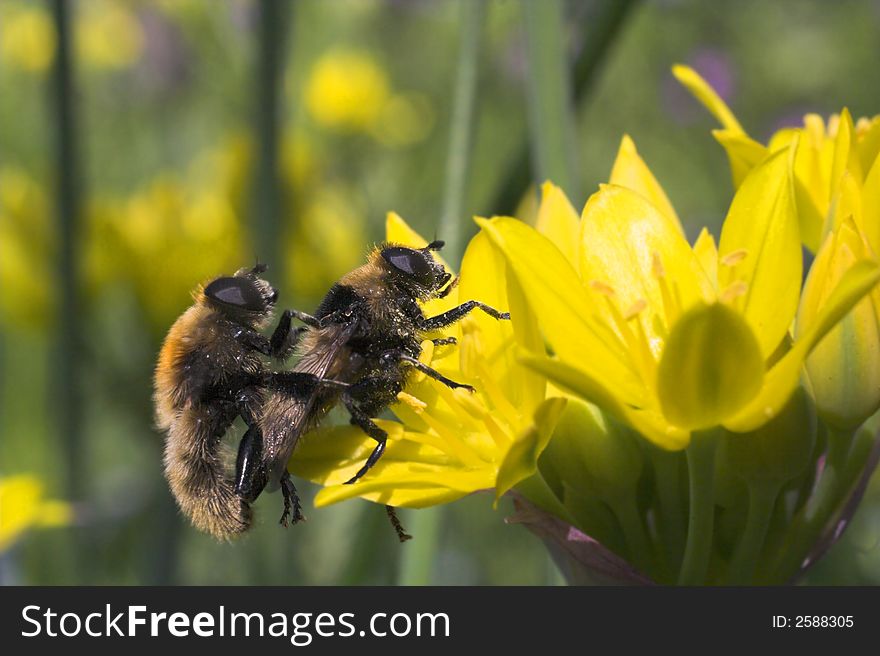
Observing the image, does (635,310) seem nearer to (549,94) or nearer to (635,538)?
(635,538)

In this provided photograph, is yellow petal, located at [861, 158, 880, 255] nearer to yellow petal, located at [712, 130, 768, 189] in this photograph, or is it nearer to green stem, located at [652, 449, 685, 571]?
yellow petal, located at [712, 130, 768, 189]

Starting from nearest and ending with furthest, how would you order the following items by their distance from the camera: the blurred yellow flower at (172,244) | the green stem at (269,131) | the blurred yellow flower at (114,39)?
the green stem at (269,131)
the blurred yellow flower at (172,244)
the blurred yellow flower at (114,39)

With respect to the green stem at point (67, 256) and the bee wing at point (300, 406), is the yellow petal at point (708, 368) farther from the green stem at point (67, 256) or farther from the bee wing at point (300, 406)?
the green stem at point (67, 256)

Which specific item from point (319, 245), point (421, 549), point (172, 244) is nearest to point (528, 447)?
point (421, 549)

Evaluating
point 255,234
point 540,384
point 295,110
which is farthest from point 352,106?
point 540,384

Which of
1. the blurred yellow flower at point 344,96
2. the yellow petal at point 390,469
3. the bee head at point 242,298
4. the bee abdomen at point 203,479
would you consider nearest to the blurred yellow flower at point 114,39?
the blurred yellow flower at point 344,96

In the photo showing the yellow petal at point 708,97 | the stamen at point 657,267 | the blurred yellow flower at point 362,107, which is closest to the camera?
the stamen at point 657,267

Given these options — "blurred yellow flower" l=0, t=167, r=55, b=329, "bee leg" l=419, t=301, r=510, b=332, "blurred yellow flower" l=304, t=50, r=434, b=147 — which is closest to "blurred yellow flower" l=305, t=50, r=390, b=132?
"blurred yellow flower" l=304, t=50, r=434, b=147
